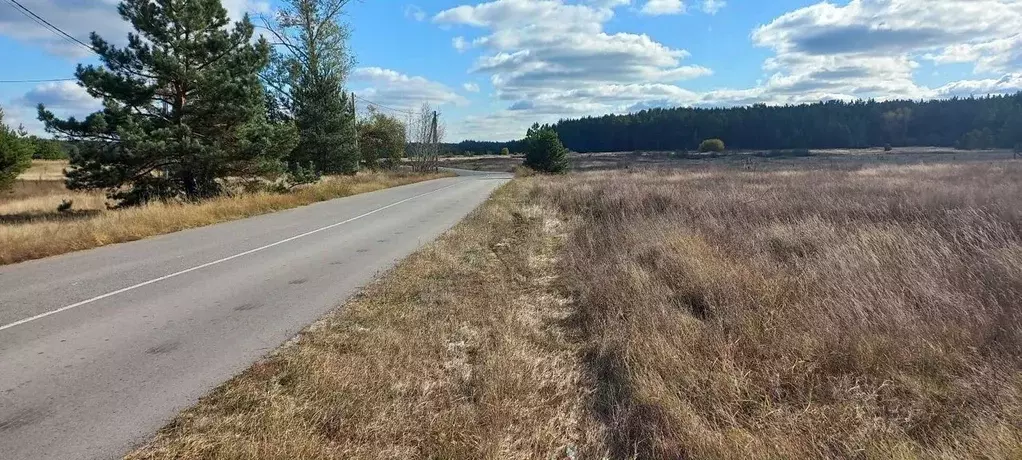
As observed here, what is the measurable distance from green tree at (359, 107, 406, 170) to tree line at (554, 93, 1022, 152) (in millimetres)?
55412

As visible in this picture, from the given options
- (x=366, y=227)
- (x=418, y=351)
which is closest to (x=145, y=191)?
(x=366, y=227)

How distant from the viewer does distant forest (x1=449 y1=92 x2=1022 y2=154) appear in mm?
111438

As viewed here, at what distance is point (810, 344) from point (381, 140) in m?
54.6

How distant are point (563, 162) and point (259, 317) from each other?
48.4m

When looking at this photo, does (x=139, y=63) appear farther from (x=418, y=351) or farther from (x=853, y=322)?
(x=853, y=322)

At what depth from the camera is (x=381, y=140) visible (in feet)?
186

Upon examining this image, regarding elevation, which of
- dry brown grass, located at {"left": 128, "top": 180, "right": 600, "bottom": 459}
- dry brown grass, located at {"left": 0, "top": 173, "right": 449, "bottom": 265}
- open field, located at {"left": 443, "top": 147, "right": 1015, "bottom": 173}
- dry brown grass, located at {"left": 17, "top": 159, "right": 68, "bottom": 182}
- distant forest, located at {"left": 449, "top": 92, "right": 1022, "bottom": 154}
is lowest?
open field, located at {"left": 443, "top": 147, "right": 1015, "bottom": 173}

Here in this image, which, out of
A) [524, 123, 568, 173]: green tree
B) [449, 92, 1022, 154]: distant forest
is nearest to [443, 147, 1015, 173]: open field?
[524, 123, 568, 173]: green tree

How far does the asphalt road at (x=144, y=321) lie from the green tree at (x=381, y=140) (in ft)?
138

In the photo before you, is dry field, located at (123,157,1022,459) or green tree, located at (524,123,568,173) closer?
dry field, located at (123,157,1022,459)

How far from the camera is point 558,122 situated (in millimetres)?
182875

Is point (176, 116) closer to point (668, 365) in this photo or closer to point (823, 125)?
point (668, 365)

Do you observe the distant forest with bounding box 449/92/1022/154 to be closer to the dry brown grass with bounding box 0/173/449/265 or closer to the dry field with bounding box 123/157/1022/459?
the dry brown grass with bounding box 0/173/449/265

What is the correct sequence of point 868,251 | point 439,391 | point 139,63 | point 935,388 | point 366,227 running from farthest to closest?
point 139,63 → point 366,227 → point 868,251 → point 439,391 → point 935,388
